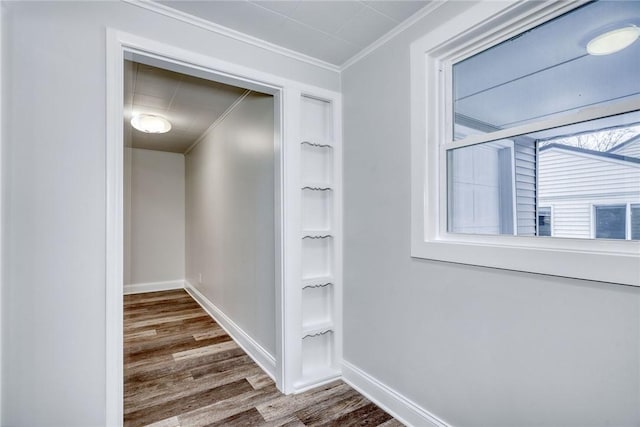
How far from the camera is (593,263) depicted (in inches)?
44.7

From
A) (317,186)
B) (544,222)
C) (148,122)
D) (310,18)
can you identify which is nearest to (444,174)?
(544,222)

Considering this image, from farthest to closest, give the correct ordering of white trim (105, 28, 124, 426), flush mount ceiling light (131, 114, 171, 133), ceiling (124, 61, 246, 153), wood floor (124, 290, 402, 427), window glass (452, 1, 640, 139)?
flush mount ceiling light (131, 114, 171, 133)
ceiling (124, 61, 246, 153)
wood floor (124, 290, 402, 427)
white trim (105, 28, 124, 426)
window glass (452, 1, 640, 139)

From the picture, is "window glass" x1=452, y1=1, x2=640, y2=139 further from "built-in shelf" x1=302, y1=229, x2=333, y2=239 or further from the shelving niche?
"built-in shelf" x1=302, y1=229, x2=333, y2=239

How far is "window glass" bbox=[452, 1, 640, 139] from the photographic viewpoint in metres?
1.18

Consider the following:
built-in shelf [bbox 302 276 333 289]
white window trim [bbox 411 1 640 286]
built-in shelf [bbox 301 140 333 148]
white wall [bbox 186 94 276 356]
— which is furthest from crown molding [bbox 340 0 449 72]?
built-in shelf [bbox 302 276 333 289]

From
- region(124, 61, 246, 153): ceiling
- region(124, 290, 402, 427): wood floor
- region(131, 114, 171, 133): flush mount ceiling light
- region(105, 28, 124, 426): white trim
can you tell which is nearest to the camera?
region(105, 28, 124, 426): white trim

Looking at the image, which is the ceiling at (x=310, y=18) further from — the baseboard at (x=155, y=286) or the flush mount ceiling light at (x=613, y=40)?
the baseboard at (x=155, y=286)

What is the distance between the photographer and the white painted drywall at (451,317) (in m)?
1.14

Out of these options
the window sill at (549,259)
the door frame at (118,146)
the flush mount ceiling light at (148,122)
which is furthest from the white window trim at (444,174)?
the flush mount ceiling light at (148,122)

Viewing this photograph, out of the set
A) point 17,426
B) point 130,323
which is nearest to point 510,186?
point 17,426

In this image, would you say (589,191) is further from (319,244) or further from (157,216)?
(157,216)

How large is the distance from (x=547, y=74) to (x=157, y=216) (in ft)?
17.6

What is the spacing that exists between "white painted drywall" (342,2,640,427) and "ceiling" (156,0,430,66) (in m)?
0.14

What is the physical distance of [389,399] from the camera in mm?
1977
